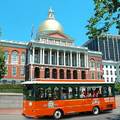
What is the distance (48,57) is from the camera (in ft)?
287

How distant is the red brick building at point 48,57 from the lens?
84.1 metres

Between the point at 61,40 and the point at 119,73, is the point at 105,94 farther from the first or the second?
the point at 119,73

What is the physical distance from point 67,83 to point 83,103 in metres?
2.66

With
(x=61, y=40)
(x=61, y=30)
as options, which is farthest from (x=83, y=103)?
(x=61, y=30)

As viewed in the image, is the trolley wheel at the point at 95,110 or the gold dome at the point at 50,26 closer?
the trolley wheel at the point at 95,110

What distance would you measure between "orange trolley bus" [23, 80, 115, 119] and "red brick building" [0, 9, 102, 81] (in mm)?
54222

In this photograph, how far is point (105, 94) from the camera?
89.4 ft

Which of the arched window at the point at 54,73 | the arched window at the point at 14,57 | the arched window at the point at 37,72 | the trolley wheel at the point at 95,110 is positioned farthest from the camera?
the arched window at the point at 54,73

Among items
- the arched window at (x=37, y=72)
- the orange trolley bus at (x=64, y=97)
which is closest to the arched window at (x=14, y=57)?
the arched window at (x=37, y=72)

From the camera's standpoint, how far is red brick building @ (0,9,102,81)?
8412 cm

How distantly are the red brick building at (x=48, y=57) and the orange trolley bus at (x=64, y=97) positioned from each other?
54222 millimetres

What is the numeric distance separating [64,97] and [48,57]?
63.6 meters

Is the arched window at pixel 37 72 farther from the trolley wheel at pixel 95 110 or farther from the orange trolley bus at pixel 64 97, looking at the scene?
the trolley wheel at pixel 95 110

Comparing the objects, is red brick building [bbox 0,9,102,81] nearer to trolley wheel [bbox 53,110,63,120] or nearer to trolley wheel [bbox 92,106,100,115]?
trolley wheel [bbox 92,106,100,115]
